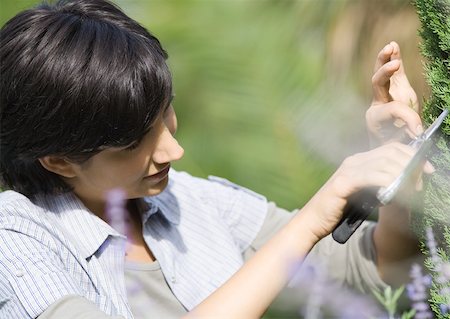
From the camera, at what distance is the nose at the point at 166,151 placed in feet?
5.89

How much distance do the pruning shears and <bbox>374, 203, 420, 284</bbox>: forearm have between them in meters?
0.33

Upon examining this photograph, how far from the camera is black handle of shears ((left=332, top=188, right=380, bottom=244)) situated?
1.40m

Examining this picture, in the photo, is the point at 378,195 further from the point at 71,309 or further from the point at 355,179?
the point at 71,309

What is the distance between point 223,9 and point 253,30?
23cm

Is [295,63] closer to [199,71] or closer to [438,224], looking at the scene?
[199,71]

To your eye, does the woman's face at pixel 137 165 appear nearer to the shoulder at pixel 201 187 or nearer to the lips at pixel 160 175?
the lips at pixel 160 175

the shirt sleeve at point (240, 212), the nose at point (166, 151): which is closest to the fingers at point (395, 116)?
the nose at point (166, 151)

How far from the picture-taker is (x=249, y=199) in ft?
7.22

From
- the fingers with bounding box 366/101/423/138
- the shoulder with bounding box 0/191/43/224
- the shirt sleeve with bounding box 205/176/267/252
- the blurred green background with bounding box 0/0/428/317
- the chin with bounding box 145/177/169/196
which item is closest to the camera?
the fingers with bounding box 366/101/423/138

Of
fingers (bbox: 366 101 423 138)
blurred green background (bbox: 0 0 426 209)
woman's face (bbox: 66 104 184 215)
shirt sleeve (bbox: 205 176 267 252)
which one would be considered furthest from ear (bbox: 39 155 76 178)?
blurred green background (bbox: 0 0 426 209)

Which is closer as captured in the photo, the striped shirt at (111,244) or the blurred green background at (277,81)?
the striped shirt at (111,244)

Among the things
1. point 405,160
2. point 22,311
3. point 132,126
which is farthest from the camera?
point 132,126

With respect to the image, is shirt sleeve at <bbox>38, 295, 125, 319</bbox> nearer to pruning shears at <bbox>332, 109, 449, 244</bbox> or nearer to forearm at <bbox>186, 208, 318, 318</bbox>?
forearm at <bbox>186, 208, 318, 318</bbox>

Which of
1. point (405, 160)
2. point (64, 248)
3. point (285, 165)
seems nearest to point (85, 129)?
point (64, 248)
